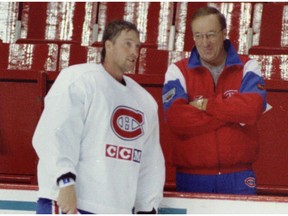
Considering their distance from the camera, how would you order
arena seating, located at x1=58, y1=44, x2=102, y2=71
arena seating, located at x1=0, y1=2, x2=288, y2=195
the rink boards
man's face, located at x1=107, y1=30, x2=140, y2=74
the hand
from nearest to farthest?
the hand → man's face, located at x1=107, y1=30, x2=140, y2=74 → the rink boards → arena seating, located at x1=0, y1=2, x2=288, y2=195 → arena seating, located at x1=58, y1=44, x2=102, y2=71

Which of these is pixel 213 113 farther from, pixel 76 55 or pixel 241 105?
pixel 76 55

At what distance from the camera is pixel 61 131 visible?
1609mm

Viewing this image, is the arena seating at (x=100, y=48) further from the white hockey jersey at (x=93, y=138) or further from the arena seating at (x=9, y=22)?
the white hockey jersey at (x=93, y=138)

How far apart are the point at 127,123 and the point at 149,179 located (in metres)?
0.18

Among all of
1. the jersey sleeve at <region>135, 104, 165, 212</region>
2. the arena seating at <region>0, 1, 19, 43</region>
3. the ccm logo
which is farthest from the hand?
the arena seating at <region>0, 1, 19, 43</region>

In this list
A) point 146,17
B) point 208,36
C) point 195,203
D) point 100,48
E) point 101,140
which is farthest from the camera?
point 146,17

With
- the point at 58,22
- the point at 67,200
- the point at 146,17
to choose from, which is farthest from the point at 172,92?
the point at 58,22

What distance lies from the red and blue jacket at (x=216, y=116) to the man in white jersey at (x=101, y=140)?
0.63 feet

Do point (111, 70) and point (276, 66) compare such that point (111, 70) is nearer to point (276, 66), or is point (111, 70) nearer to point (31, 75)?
point (31, 75)

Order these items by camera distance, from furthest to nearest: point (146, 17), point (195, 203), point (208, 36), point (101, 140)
Result: point (146, 17), point (208, 36), point (195, 203), point (101, 140)

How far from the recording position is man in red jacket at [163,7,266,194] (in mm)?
→ 1970

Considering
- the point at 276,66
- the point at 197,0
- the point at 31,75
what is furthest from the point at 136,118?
the point at 197,0

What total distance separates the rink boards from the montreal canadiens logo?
26 centimetres

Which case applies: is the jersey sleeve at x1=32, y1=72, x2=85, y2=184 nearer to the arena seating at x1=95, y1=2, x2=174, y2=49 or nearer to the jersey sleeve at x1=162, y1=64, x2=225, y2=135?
the jersey sleeve at x1=162, y1=64, x2=225, y2=135
